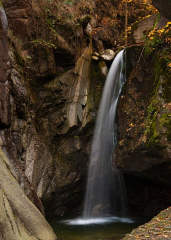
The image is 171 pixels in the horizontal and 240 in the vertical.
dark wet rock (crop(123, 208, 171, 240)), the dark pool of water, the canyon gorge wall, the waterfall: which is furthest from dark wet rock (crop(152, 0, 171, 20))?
the dark pool of water

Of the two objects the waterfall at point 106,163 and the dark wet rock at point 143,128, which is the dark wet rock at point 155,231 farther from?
the waterfall at point 106,163

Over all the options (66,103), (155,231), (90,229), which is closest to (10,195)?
(155,231)

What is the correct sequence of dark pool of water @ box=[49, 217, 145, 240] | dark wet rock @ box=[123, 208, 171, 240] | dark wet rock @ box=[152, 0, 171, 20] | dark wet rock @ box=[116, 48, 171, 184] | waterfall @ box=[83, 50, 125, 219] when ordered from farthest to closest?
waterfall @ box=[83, 50, 125, 219], dark wet rock @ box=[152, 0, 171, 20], dark wet rock @ box=[116, 48, 171, 184], dark pool of water @ box=[49, 217, 145, 240], dark wet rock @ box=[123, 208, 171, 240]

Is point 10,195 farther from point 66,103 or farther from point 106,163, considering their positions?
point 106,163

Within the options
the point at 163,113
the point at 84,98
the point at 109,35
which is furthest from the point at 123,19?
the point at 163,113

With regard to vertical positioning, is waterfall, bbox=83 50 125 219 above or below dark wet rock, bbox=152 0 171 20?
below

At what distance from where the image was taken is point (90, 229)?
9.39m

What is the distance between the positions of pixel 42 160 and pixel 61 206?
11.7 ft

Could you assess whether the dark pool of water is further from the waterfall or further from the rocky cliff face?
the rocky cliff face

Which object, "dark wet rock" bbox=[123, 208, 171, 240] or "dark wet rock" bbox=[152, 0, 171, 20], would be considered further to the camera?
"dark wet rock" bbox=[152, 0, 171, 20]

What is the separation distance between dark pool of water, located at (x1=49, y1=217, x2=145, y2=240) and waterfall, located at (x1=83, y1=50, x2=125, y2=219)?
182 centimetres

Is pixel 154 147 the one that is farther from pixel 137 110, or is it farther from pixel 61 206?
pixel 61 206

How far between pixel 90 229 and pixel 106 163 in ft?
12.6

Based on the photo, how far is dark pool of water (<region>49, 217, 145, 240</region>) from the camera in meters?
8.21
